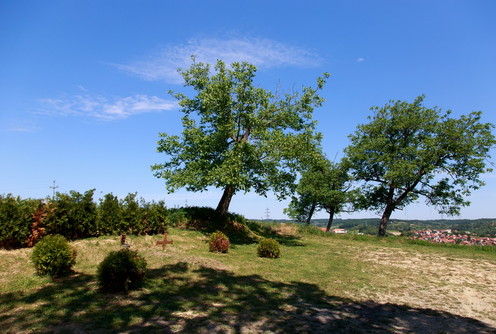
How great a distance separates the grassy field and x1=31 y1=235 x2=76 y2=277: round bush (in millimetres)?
399

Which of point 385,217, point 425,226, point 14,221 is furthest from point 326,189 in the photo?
point 425,226

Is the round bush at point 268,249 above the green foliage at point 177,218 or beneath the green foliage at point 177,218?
beneath

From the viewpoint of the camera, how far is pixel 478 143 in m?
27.1

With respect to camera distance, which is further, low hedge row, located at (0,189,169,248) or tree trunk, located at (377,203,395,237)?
tree trunk, located at (377,203,395,237)

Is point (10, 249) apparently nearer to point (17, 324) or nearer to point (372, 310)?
point (17, 324)

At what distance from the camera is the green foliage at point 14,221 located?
11.0 meters

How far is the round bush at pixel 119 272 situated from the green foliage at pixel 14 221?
18.9 feet

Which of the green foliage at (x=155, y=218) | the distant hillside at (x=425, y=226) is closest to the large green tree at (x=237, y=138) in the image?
the green foliage at (x=155, y=218)

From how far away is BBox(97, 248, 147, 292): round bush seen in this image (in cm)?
771

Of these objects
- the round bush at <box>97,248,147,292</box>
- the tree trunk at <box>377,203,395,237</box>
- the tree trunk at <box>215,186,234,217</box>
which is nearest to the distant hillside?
the tree trunk at <box>377,203,395,237</box>

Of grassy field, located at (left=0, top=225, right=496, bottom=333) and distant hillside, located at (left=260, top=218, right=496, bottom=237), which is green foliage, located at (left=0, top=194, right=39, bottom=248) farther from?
distant hillside, located at (left=260, top=218, right=496, bottom=237)

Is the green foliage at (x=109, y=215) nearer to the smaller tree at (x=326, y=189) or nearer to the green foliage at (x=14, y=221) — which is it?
the green foliage at (x=14, y=221)

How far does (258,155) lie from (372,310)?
11100 mm

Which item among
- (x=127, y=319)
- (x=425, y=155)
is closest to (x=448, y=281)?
(x=127, y=319)
